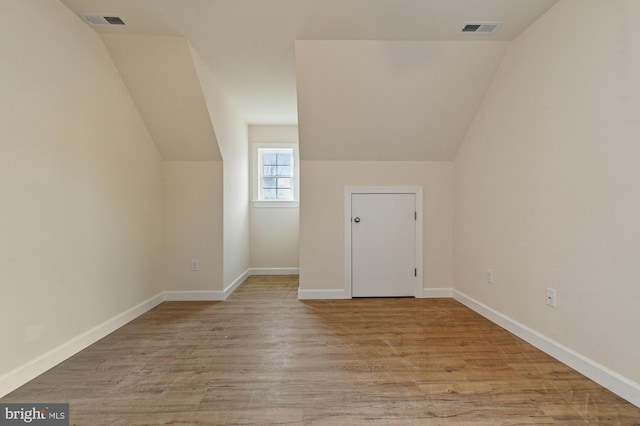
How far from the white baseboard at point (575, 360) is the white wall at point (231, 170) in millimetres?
2851

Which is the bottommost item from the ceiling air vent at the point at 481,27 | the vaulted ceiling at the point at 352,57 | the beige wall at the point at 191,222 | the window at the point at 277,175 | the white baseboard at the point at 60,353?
the white baseboard at the point at 60,353

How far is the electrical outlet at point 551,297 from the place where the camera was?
81.8 inches

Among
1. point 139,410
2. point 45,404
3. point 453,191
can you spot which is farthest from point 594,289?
point 45,404

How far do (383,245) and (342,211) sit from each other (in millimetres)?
615

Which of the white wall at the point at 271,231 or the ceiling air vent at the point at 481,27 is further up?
the ceiling air vent at the point at 481,27

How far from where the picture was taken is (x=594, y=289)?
5.92ft

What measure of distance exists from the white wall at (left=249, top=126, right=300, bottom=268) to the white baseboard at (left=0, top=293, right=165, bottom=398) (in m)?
2.06

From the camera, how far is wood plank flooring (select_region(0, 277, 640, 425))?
4.95 ft

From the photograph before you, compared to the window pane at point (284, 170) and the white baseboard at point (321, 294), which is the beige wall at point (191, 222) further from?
the window pane at point (284, 170)

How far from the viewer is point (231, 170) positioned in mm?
3799

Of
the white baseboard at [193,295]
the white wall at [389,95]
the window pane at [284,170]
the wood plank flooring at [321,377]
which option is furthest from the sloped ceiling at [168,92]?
the wood plank flooring at [321,377]

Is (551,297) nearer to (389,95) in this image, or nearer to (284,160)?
(389,95)

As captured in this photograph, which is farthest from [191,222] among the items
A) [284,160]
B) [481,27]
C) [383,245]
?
[481,27]

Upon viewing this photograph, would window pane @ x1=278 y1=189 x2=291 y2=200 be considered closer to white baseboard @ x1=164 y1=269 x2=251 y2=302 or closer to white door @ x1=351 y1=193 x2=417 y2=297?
white door @ x1=351 y1=193 x2=417 y2=297
